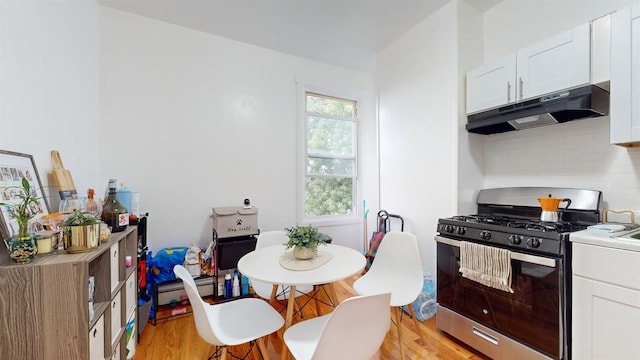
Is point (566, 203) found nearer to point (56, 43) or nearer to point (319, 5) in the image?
point (319, 5)

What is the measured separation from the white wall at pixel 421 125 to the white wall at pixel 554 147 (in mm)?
443

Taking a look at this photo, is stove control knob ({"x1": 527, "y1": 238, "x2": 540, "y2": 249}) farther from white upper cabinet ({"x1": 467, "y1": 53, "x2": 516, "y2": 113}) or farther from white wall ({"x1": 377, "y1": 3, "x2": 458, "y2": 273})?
white upper cabinet ({"x1": 467, "y1": 53, "x2": 516, "y2": 113})

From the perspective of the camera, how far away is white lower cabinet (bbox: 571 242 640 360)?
4.08ft

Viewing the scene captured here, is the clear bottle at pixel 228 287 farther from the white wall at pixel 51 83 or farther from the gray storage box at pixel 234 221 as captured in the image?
the white wall at pixel 51 83

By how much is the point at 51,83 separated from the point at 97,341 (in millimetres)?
1612

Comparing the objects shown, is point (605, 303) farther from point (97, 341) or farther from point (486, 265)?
point (97, 341)

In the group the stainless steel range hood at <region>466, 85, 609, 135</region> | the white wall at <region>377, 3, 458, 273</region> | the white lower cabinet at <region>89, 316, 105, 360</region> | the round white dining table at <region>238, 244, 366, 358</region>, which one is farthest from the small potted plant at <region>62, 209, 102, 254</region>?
the stainless steel range hood at <region>466, 85, 609, 135</region>

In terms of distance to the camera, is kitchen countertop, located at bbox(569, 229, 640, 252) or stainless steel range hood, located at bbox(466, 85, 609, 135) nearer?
kitchen countertop, located at bbox(569, 229, 640, 252)

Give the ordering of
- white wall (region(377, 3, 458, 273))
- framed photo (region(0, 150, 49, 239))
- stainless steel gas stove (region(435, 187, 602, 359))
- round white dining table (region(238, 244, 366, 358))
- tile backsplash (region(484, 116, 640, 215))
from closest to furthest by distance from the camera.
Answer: framed photo (region(0, 150, 49, 239))
round white dining table (region(238, 244, 366, 358))
stainless steel gas stove (region(435, 187, 602, 359))
tile backsplash (region(484, 116, 640, 215))
white wall (region(377, 3, 458, 273))

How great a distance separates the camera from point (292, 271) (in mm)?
1490

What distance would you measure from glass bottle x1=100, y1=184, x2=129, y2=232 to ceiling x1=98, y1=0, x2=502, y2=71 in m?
1.99

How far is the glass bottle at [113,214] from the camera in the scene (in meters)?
1.53

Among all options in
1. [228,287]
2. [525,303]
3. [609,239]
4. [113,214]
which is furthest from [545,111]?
[228,287]

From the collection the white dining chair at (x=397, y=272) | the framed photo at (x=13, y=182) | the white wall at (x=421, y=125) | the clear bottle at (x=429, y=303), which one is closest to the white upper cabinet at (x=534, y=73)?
the white wall at (x=421, y=125)
